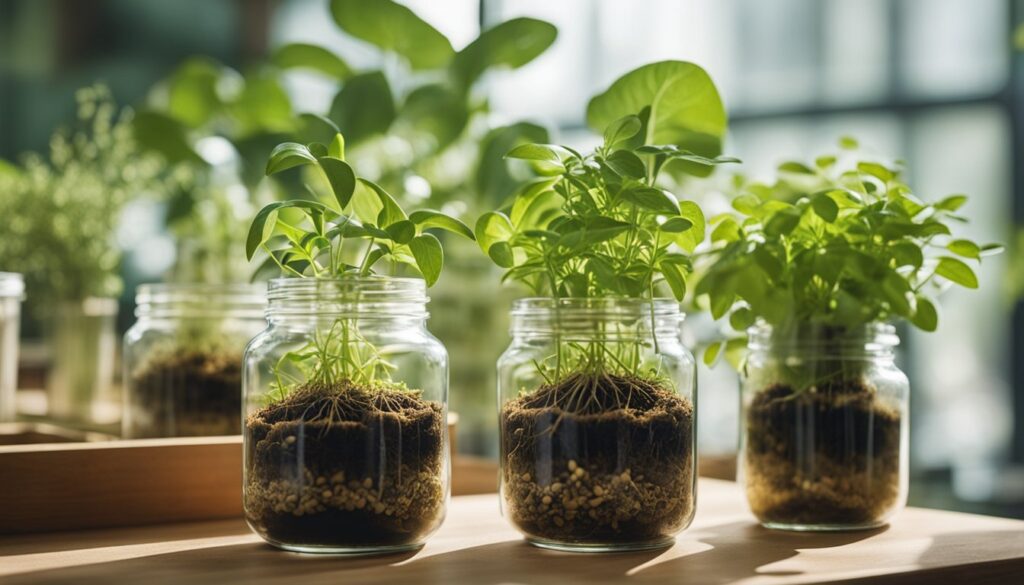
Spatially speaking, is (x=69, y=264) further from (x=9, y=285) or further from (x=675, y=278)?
(x=675, y=278)

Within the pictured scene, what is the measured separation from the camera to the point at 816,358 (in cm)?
86

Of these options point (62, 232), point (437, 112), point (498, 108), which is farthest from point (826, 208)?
point (498, 108)

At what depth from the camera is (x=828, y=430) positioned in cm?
85

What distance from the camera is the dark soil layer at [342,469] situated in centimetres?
72

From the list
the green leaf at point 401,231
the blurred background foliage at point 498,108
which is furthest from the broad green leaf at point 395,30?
the green leaf at point 401,231

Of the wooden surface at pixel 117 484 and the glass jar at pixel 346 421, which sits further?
the wooden surface at pixel 117 484

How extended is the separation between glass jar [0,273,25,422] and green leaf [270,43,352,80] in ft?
1.28

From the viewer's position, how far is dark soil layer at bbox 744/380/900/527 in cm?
85

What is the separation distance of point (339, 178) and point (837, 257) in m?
0.36

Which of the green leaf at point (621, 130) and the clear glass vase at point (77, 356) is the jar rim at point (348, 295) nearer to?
the green leaf at point (621, 130)

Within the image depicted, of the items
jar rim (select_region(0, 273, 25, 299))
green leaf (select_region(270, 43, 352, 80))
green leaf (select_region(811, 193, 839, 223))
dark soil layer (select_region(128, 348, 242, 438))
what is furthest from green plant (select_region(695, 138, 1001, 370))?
jar rim (select_region(0, 273, 25, 299))

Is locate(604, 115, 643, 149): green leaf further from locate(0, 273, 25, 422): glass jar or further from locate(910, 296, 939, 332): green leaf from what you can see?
locate(0, 273, 25, 422): glass jar

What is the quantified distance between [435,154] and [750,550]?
733mm

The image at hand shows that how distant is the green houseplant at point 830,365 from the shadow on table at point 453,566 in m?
0.07
